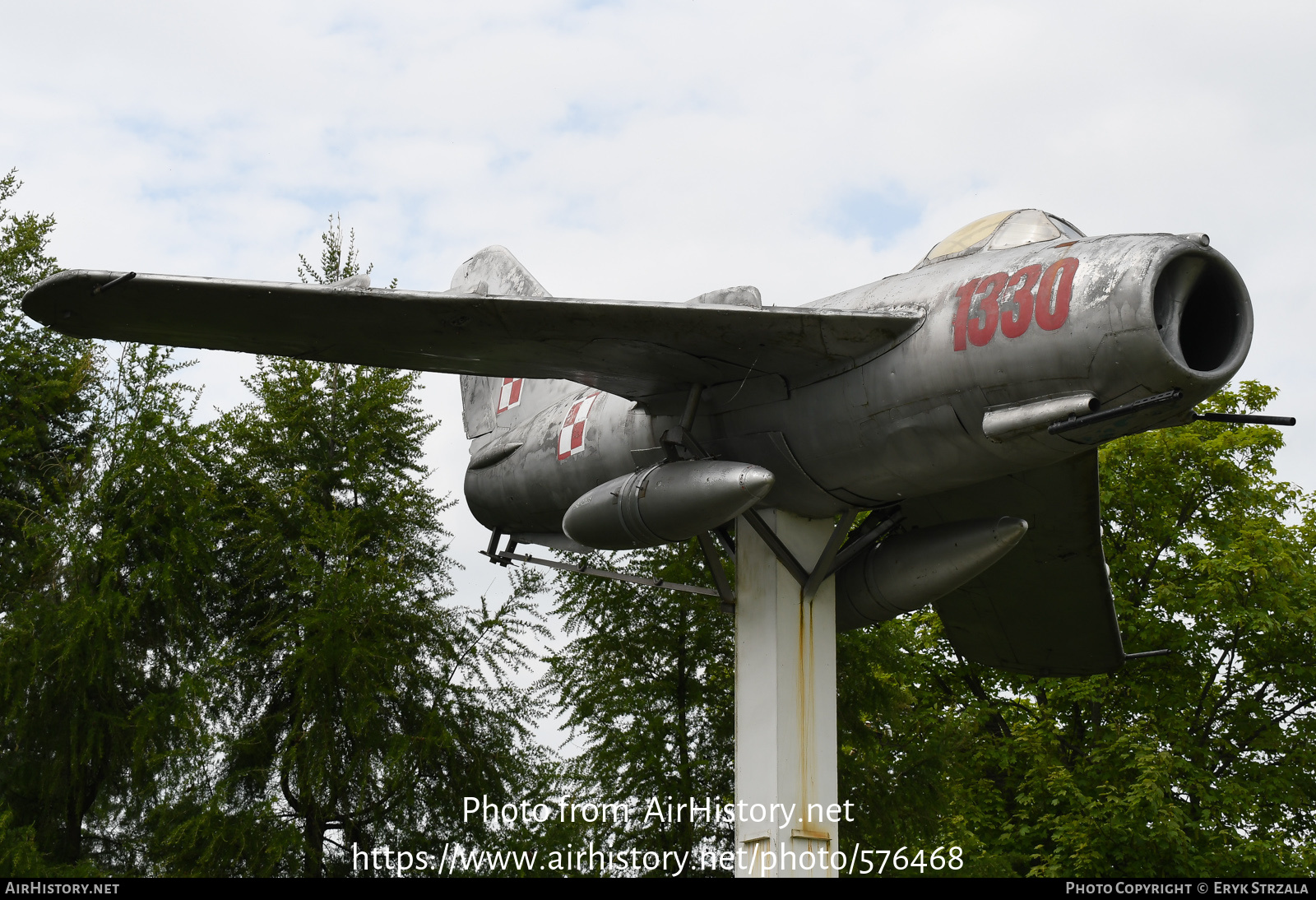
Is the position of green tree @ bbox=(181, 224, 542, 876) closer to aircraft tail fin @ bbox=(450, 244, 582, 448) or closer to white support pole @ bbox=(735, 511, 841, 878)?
aircraft tail fin @ bbox=(450, 244, 582, 448)

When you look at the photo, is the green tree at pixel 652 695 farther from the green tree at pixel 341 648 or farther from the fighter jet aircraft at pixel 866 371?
the fighter jet aircraft at pixel 866 371

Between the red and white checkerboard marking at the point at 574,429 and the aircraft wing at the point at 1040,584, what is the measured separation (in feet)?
8.92

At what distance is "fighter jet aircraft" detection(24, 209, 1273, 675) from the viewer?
25.0 ft

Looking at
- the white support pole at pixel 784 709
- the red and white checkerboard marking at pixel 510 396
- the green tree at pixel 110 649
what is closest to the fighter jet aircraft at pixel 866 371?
the white support pole at pixel 784 709

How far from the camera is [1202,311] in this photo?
7.89 meters

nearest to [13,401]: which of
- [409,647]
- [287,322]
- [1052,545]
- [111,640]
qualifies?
[111,640]

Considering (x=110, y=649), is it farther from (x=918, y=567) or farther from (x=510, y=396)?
(x=918, y=567)

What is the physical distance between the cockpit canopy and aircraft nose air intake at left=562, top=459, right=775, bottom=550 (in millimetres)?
1981

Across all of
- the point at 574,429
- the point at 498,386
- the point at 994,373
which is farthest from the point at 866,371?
the point at 498,386

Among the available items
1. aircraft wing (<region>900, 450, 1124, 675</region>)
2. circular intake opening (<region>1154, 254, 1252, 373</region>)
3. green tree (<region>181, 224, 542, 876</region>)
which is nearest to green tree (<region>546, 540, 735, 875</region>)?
green tree (<region>181, 224, 542, 876</region>)

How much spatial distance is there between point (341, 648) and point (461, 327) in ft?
21.1

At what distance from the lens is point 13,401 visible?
1727cm

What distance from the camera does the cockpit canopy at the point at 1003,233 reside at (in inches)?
339

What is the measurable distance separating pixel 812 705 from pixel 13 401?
41.2 ft
